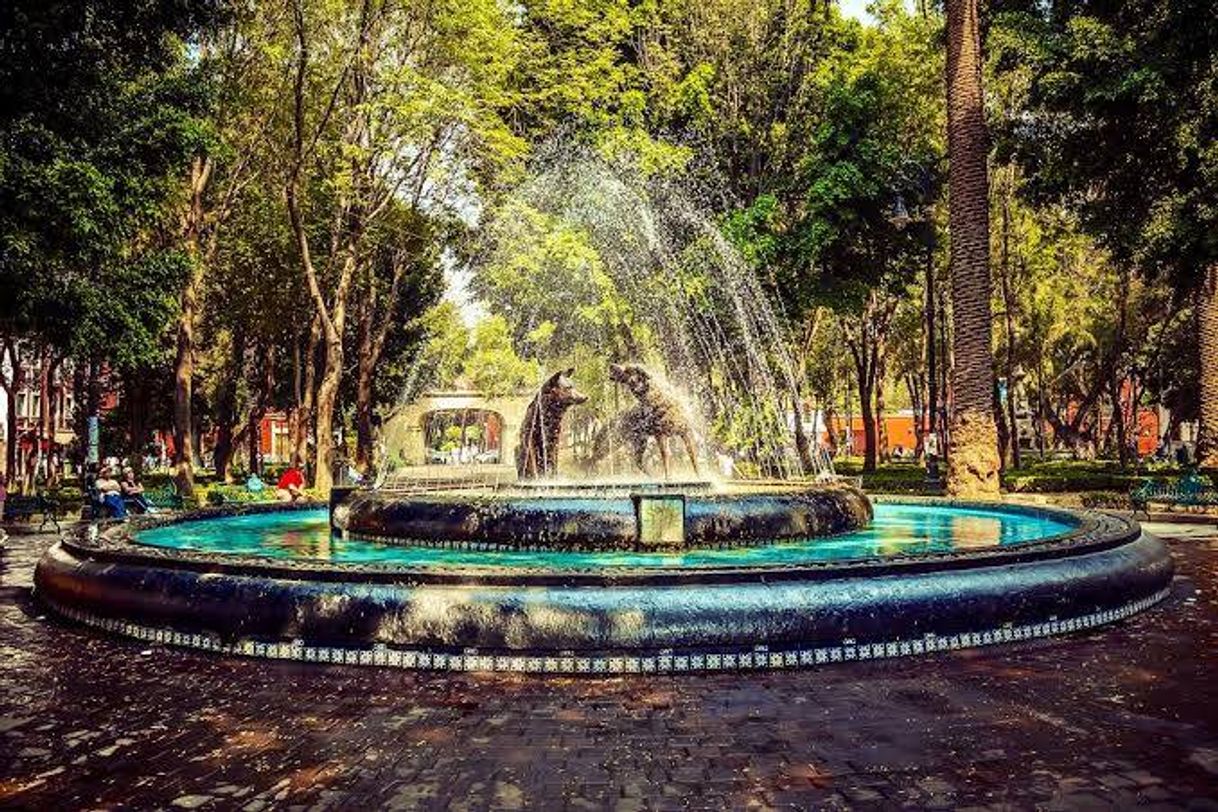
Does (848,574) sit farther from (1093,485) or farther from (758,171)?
(758,171)

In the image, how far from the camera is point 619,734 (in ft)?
18.7

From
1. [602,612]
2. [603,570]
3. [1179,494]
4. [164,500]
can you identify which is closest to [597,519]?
[603,570]

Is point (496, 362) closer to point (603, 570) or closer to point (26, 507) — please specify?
point (26, 507)

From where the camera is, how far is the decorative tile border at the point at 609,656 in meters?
7.12

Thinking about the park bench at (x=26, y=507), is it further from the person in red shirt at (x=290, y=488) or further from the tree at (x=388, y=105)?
the tree at (x=388, y=105)

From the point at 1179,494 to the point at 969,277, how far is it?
245 inches

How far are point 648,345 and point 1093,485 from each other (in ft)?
39.3

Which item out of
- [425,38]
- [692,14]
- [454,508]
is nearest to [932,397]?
[692,14]

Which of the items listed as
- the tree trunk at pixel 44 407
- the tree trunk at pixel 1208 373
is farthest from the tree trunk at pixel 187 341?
the tree trunk at pixel 1208 373

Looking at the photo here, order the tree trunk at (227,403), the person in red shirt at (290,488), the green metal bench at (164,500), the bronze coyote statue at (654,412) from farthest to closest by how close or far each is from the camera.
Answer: the tree trunk at (227,403), the person in red shirt at (290,488), the green metal bench at (164,500), the bronze coyote statue at (654,412)

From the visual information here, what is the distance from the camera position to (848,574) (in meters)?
7.51

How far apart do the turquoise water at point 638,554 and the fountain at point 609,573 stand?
0.06 meters


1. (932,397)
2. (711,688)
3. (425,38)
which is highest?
(425,38)

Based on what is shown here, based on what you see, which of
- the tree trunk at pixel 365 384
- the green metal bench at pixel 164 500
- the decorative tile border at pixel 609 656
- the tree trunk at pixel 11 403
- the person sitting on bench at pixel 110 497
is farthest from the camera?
the tree trunk at pixel 365 384
